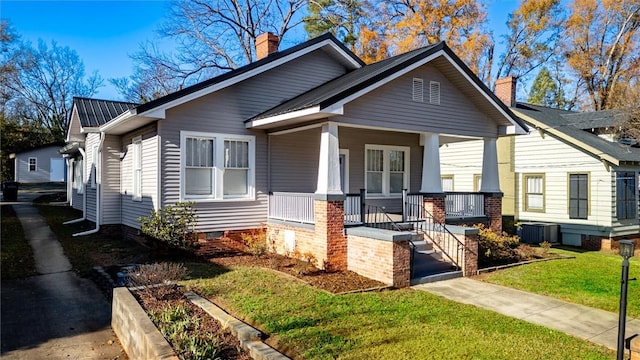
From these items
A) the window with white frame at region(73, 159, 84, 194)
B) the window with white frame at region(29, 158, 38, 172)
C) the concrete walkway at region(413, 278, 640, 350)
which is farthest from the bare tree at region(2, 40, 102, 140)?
the concrete walkway at region(413, 278, 640, 350)

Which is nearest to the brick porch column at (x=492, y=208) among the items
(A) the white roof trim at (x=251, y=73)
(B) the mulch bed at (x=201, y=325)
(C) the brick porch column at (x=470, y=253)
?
(C) the brick porch column at (x=470, y=253)

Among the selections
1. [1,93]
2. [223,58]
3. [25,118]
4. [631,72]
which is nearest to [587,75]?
[631,72]

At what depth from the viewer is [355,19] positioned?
2928 centimetres

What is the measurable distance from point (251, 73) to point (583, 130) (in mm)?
15236

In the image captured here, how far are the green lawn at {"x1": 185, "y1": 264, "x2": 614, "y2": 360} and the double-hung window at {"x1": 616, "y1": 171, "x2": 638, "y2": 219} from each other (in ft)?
43.5

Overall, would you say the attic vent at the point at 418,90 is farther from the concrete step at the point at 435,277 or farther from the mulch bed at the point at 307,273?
the mulch bed at the point at 307,273

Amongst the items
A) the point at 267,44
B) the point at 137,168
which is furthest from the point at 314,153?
the point at 137,168

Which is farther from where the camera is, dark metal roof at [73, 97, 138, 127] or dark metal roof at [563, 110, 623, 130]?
dark metal roof at [563, 110, 623, 130]

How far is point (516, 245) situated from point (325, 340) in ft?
32.4

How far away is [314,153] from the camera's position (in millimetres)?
13461

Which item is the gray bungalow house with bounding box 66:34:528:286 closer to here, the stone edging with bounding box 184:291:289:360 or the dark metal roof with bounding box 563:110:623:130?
→ the stone edging with bounding box 184:291:289:360

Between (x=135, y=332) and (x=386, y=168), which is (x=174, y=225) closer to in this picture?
(x=135, y=332)

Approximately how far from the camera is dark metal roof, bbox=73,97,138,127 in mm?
15491

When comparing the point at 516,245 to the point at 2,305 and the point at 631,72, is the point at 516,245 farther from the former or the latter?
the point at 631,72
